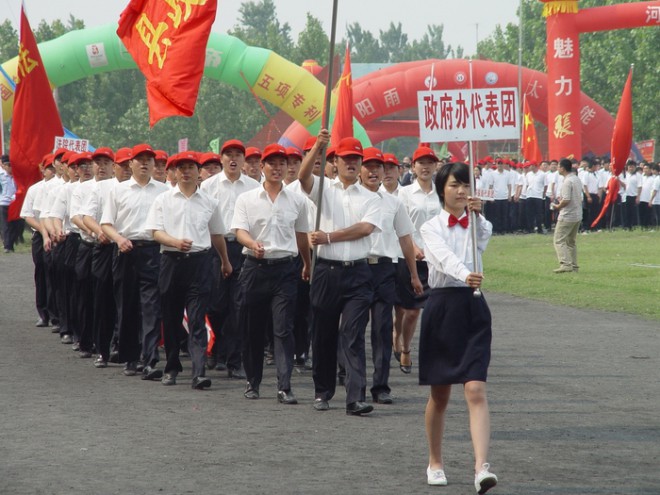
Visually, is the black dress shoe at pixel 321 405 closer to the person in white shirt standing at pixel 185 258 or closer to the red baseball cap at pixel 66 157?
the person in white shirt standing at pixel 185 258

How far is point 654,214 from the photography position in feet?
116

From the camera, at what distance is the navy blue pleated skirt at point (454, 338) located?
665 centimetres

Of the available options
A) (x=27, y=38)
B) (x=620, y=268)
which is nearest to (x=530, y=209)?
(x=620, y=268)

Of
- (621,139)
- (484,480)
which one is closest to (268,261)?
(484,480)

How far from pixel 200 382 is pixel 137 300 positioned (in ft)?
4.96

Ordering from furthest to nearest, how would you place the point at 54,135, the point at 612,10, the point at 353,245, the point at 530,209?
the point at 612,10
the point at 530,209
the point at 54,135
the point at 353,245

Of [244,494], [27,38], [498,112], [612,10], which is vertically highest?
[612,10]

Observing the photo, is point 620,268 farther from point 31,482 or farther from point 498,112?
point 31,482

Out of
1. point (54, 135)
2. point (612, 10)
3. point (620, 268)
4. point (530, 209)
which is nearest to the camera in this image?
point (54, 135)

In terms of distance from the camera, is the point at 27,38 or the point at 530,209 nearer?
the point at 27,38

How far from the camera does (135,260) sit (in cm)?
1115

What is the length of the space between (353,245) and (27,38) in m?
8.65

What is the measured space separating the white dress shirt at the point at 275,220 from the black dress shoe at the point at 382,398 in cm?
125

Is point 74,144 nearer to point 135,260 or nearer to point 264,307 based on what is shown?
point 135,260
